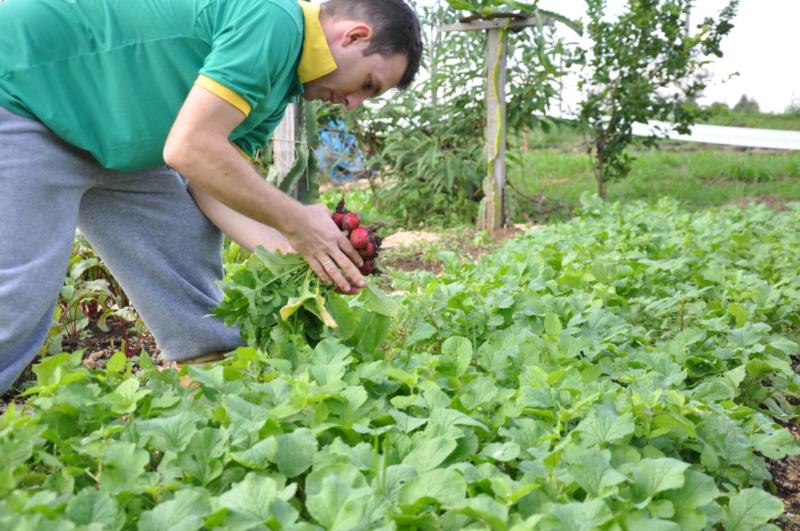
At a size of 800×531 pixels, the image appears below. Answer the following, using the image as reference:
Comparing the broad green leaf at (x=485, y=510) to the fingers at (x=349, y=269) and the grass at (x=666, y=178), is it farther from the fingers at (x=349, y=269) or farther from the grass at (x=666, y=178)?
the grass at (x=666, y=178)

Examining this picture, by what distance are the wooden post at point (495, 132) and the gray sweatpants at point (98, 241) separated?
425 cm

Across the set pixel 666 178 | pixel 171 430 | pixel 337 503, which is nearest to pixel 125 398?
pixel 171 430

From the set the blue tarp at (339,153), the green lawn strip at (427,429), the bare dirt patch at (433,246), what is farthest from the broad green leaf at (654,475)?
the blue tarp at (339,153)

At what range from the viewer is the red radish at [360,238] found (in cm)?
275

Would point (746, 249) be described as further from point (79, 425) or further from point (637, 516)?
point (79, 425)

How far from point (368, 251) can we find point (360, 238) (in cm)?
6

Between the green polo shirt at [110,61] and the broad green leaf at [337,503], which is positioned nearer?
the broad green leaf at [337,503]

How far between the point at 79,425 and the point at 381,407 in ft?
2.39

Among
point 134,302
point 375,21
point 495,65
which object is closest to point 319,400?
point 375,21

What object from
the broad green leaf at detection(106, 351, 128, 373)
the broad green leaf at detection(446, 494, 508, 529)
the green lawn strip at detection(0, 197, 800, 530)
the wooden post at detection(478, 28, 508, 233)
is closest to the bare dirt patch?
the wooden post at detection(478, 28, 508, 233)

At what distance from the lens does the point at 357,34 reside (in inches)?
105

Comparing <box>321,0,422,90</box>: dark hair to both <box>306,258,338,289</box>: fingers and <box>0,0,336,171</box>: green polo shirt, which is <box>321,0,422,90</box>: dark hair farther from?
<box>306,258,338,289</box>: fingers

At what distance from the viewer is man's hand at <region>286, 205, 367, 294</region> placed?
2.70 meters

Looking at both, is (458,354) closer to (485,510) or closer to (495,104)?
(485,510)
